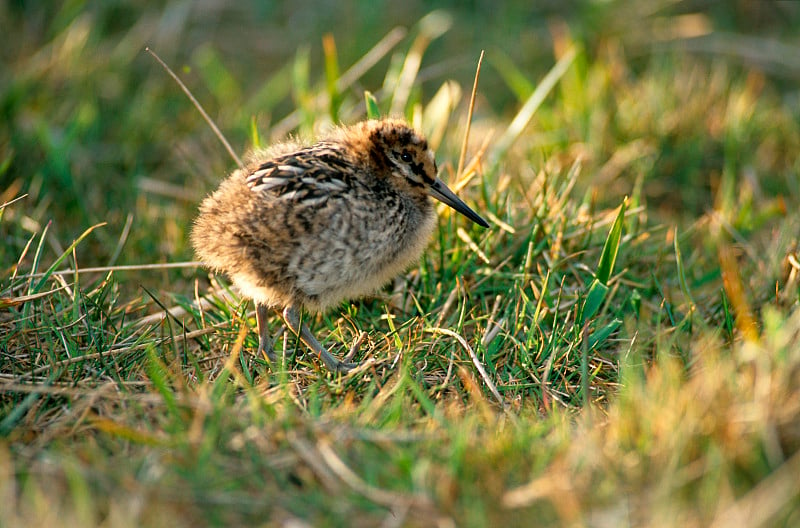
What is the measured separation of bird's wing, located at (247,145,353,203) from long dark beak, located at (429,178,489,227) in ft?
1.28

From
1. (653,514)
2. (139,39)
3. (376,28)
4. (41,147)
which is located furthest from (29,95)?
(653,514)

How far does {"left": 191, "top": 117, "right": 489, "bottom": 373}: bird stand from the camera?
327 cm

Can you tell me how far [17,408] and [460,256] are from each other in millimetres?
1886

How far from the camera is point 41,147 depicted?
4852 mm

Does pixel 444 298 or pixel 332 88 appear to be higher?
pixel 332 88

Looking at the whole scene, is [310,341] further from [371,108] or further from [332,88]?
[332,88]

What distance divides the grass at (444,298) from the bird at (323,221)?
20cm

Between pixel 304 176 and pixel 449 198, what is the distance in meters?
0.65

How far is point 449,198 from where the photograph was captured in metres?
3.63

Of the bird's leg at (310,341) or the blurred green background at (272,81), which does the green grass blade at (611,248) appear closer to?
the bird's leg at (310,341)

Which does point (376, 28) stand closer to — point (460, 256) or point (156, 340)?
point (460, 256)

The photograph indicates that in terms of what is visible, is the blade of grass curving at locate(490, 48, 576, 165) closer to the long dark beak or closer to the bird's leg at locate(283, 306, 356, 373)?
the long dark beak

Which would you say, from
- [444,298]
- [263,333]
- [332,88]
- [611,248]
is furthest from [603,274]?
[332,88]

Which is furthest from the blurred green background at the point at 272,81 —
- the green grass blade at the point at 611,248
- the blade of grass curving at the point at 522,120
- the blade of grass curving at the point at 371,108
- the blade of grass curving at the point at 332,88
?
the green grass blade at the point at 611,248
